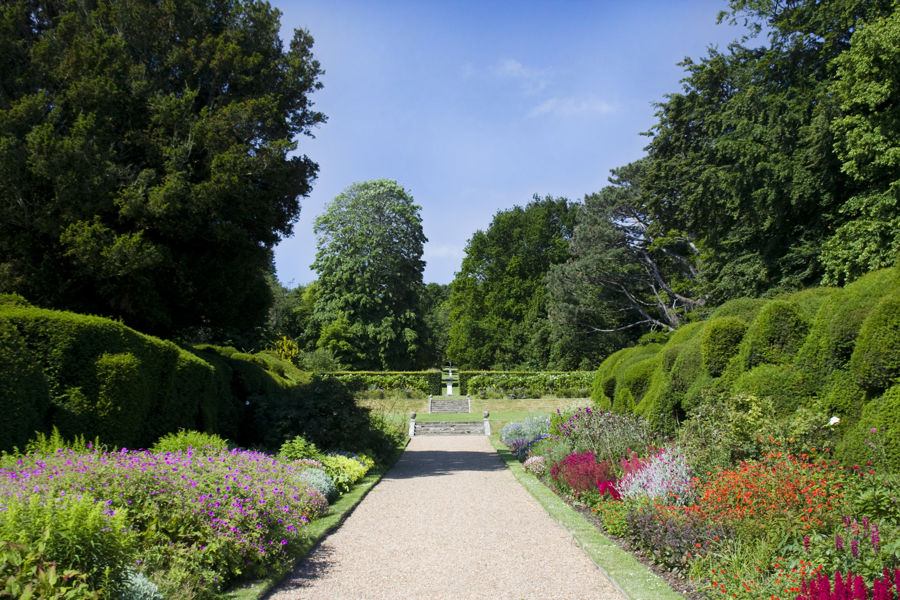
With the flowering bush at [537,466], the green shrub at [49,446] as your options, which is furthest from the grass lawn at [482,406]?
the green shrub at [49,446]

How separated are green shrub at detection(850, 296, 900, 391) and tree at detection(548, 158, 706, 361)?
28.1 m

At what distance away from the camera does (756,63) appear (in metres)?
17.6

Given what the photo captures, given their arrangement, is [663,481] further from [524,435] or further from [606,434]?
[524,435]

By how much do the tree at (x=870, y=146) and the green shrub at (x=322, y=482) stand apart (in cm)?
1176

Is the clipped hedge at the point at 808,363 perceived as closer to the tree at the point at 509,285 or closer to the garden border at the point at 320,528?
the garden border at the point at 320,528

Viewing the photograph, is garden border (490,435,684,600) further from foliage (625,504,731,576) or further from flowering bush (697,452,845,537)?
flowering bush (697,452,845,537)

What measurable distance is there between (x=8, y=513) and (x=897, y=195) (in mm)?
15411

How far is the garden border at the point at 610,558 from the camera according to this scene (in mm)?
4808

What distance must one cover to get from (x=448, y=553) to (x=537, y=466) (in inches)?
232

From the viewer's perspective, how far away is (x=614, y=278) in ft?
120

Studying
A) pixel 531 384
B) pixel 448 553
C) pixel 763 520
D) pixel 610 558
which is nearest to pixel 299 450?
pixel 448 553

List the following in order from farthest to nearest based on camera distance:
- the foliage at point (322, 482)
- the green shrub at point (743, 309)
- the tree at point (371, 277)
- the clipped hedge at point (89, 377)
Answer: the tree at point (371, 277), the green shrub at point (743, 309), the foliage at point (322, 482), the clipped hedge at point (89, 377)

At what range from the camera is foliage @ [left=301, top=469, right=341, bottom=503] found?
8695 millimetres

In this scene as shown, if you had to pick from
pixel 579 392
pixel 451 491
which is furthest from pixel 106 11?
pixel 579 392
